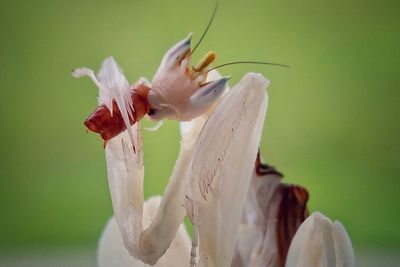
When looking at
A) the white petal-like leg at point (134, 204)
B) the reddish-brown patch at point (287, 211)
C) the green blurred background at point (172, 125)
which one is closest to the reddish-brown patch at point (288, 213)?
the reddish-brown patch at point (287, 211)

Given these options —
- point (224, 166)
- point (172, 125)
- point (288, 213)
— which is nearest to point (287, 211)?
point (288, 213)

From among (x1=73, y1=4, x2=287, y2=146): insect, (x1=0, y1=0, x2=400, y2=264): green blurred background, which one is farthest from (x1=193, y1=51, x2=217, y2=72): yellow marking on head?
(x1=0, y1=0, x2=400, y2=264): green blurred background

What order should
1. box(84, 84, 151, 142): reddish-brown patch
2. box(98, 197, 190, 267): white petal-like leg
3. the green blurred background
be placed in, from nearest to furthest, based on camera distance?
1. box(84, 84, 151, 142): reddish-brown patch
2. box(98, 197, 190, 267): white petal-like leg
3. the green blurred background

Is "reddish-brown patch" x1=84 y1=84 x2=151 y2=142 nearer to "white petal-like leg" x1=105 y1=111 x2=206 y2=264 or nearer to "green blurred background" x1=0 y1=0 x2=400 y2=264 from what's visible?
"white petal-like leg" x1=105 y1=111 x2=206 y2=264

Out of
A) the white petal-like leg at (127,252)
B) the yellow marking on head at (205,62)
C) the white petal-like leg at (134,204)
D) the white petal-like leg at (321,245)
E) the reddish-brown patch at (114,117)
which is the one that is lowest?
the white petal-like leg at (127,252)

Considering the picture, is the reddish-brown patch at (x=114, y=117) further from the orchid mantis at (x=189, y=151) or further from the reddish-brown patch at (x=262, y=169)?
the reddish-brown patch at (x=262, y=169)

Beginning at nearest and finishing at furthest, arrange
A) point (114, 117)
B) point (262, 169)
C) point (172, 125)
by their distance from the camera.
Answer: point (114, 117) < point (262, 169) < point (172, 125)

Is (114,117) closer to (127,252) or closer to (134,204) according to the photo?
(134,204)
